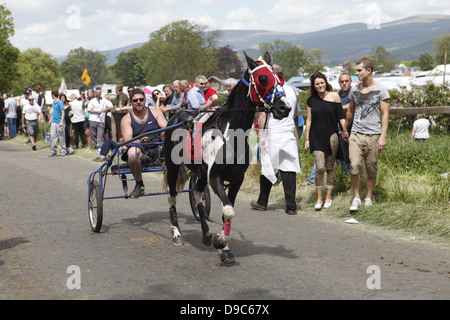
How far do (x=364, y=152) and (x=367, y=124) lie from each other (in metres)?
0.47

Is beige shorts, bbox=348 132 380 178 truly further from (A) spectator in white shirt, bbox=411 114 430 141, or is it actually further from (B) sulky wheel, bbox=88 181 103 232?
(A) spectator in white shirt, bbox=411 114 430 141

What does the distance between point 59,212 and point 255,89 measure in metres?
5.20

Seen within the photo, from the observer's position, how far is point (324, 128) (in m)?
9.70

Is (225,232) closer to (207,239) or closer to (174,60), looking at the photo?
(207,239)

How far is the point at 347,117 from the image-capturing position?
9391 millimetres

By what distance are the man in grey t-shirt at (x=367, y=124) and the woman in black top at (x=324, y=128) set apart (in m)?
0.61

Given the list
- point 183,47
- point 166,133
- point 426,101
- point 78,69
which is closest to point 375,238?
point 166,133

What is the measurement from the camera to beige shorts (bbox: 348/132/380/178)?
8938 mm

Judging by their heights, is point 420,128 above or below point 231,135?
below

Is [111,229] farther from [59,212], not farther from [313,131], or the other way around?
[313,131]

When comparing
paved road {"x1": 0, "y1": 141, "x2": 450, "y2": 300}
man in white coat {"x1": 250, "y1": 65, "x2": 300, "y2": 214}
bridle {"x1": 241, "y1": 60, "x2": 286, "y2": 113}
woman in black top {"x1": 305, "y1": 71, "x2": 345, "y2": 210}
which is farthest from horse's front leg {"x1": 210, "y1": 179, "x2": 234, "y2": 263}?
woman in black top {"x1": 305, "y1": 71, "x2": 345, "y2": 210}

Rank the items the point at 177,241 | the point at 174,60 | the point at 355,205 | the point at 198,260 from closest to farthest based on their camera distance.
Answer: the point at 198,260 < the point at 177,241 < the point at 355,205 < the point at 174,60

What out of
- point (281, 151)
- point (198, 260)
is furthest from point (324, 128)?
point (198, 260)

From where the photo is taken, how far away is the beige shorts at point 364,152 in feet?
29.3
